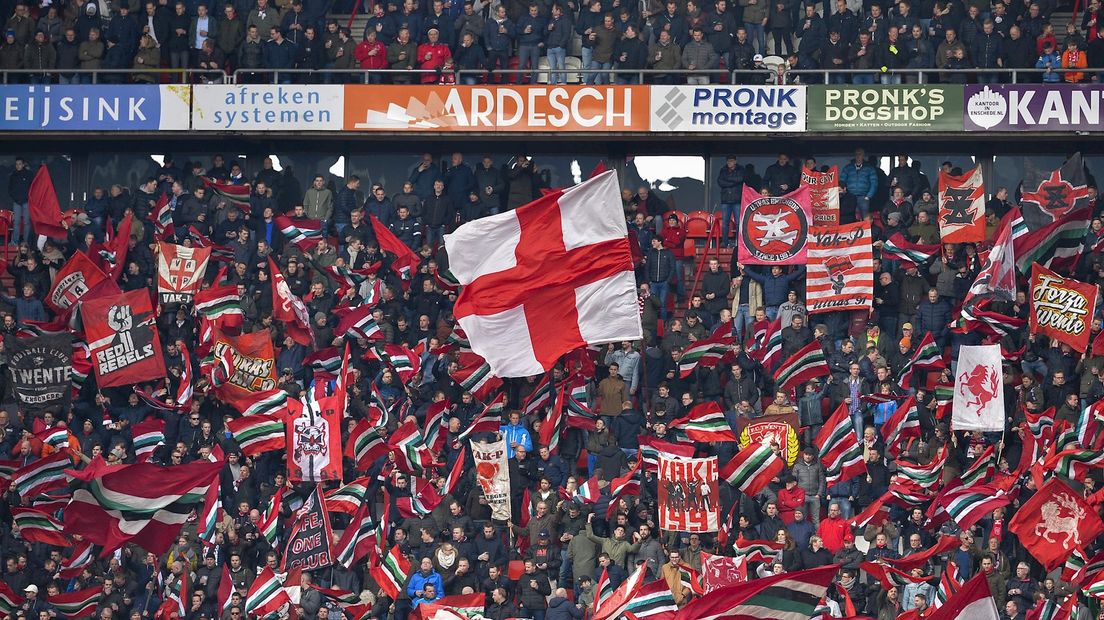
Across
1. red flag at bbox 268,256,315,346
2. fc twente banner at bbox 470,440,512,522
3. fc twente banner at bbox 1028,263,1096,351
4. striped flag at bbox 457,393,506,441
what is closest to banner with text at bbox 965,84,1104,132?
fc twente banner at bbox 1028,263,1096,351

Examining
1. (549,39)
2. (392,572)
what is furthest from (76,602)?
(549,39)

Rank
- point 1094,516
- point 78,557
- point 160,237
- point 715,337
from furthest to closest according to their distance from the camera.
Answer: point 160,237, point 715,337, point 78,557, point 1094,516

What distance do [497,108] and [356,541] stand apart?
8.53 meters

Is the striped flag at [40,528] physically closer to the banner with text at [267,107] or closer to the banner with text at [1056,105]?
the banner with text at [267,107]

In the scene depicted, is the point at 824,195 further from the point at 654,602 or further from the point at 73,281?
the point at 73,281

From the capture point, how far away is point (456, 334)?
31.7 meters

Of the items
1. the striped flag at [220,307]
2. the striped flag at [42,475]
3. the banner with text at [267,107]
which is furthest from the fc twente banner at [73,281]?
the striped flag at [42,475]

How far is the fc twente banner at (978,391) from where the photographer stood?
2875 cm

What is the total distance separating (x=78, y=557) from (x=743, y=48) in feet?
41.2

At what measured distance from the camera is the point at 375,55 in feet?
113

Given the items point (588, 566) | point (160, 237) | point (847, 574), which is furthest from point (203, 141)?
point (847, 574)

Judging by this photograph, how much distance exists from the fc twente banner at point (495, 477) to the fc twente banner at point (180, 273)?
6.05 metres

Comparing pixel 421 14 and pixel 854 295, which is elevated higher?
pixel 421 14

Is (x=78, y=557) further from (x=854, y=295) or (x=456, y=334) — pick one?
(x=854, y=295)
